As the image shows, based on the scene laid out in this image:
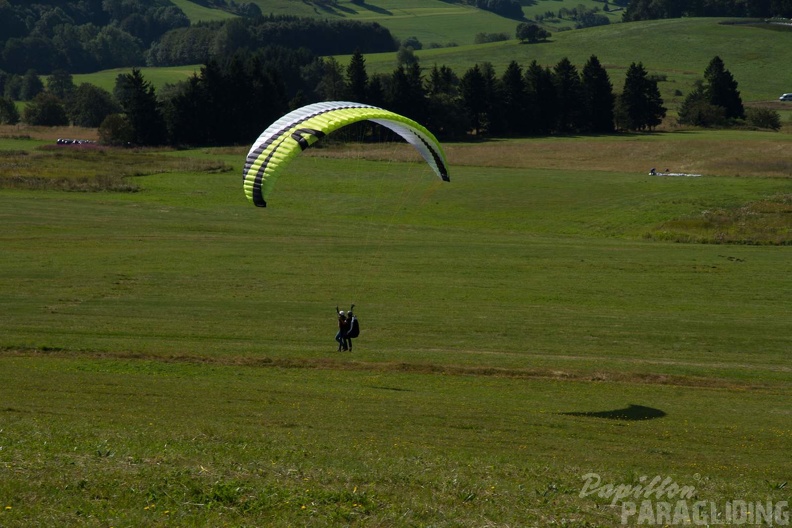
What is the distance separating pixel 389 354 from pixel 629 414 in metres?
7.61

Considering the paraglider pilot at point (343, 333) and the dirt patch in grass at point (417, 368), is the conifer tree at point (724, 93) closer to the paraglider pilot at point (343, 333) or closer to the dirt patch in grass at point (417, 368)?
the dirt patch in grass at point (417, 368)

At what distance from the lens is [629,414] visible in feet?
60.7

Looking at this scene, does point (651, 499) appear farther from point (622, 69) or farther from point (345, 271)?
point (622, 69)

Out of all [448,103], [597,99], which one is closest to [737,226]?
[448,103]

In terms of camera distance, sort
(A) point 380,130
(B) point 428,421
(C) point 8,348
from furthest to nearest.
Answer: (A) point 380,130, (C) point 8,348, (B) point 428,421

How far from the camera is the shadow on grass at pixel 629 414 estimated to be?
18234 millimetres

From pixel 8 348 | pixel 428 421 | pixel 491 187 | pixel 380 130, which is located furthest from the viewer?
pixel 380 130

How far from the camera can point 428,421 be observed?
1728 cm

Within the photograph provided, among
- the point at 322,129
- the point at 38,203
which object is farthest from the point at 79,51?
the point at 322,129

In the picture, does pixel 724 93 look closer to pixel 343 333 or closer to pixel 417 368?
pixel 417 368

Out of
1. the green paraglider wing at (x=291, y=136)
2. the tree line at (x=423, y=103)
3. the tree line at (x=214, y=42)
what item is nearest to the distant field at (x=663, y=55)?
the tree line at (x=214, y=42)

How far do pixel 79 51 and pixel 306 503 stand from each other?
20367 centimetres

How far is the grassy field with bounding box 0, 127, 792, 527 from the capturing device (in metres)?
12.1

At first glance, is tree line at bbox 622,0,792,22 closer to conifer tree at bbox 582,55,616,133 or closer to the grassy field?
conifer tree at bbox 582,55,616,133
